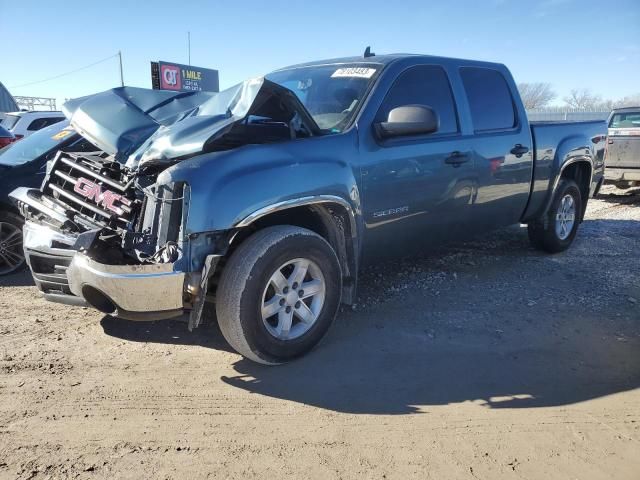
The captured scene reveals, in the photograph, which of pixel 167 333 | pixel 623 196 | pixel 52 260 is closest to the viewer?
pixel 52 260

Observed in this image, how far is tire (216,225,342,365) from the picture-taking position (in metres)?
2.92

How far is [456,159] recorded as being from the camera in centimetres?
411

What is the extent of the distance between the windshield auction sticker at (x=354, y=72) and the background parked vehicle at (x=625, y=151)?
333 inches

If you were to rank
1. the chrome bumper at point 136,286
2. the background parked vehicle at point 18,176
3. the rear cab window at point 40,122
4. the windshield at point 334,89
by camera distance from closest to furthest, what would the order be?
1. the chrome bumper at point 136,286
2. the windshield at point 334,89
3. the background parked vehicle at point 18,176
4. the rear cab window at point 40,122

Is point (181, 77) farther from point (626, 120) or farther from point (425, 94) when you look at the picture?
point (425, 94)

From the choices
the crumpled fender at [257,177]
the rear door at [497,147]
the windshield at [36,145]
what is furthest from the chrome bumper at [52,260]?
the rear door at [497,147]

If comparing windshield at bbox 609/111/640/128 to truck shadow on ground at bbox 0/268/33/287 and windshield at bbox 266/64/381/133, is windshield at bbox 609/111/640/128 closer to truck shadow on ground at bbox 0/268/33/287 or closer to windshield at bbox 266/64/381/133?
windshield at bbox 266/64/381/133

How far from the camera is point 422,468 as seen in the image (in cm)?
236

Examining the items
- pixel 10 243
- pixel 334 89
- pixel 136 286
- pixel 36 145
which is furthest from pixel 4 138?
pixel 136 286

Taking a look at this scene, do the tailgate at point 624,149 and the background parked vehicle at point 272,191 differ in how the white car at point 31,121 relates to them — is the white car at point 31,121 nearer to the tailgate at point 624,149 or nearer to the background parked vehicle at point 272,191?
the background parked vehicle at point 272,191

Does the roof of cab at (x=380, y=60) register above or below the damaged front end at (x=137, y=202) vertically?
above

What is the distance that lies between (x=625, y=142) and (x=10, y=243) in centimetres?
1093

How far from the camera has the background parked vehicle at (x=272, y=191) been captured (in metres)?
2.82

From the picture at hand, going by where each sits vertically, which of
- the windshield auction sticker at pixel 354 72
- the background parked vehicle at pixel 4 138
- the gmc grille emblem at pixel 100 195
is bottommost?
the gmc grille emblem at pixel 100 195
